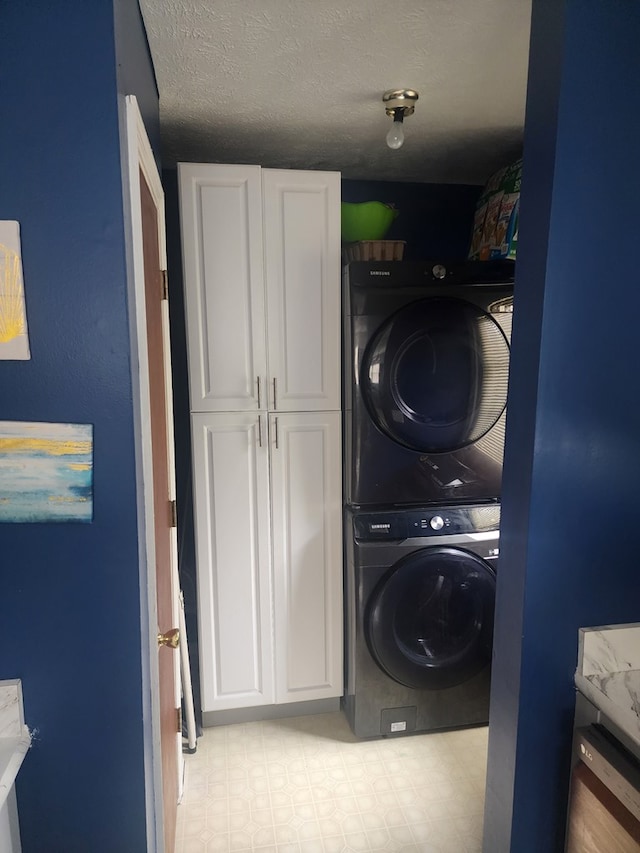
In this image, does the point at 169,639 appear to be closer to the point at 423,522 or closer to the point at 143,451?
the point at 143,451

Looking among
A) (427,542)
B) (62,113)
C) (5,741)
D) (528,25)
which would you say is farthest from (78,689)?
(528,25)

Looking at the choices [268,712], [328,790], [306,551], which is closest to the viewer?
[328,790]

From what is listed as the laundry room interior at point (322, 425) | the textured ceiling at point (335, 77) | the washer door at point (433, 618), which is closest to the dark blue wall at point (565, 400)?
the laundry room interior at point (322, 425)

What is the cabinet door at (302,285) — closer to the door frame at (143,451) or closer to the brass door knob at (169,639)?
the door frame at (143,451)

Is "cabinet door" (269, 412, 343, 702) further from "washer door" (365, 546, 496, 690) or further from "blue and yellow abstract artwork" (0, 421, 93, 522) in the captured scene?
"blue and yellow abstract artwork" (0, 421, 93, 522)

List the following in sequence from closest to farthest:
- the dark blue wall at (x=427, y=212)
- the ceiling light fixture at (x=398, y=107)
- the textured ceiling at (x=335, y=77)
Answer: the textured ceiling at (x=335, y=77)
the ceiling light fixture at (x=398, y=107)
the dark blue wall at (x=427, y=212)

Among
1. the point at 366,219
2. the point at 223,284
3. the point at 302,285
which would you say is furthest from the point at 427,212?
the point at 223,284

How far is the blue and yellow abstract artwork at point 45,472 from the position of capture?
3.35 feet

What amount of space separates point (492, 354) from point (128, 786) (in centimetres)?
175

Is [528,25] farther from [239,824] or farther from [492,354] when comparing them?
[239,824]

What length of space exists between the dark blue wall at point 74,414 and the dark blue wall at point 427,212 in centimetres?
163

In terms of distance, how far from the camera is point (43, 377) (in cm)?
102

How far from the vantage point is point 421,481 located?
2.13 meters

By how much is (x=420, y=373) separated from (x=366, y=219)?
2.20 feet
